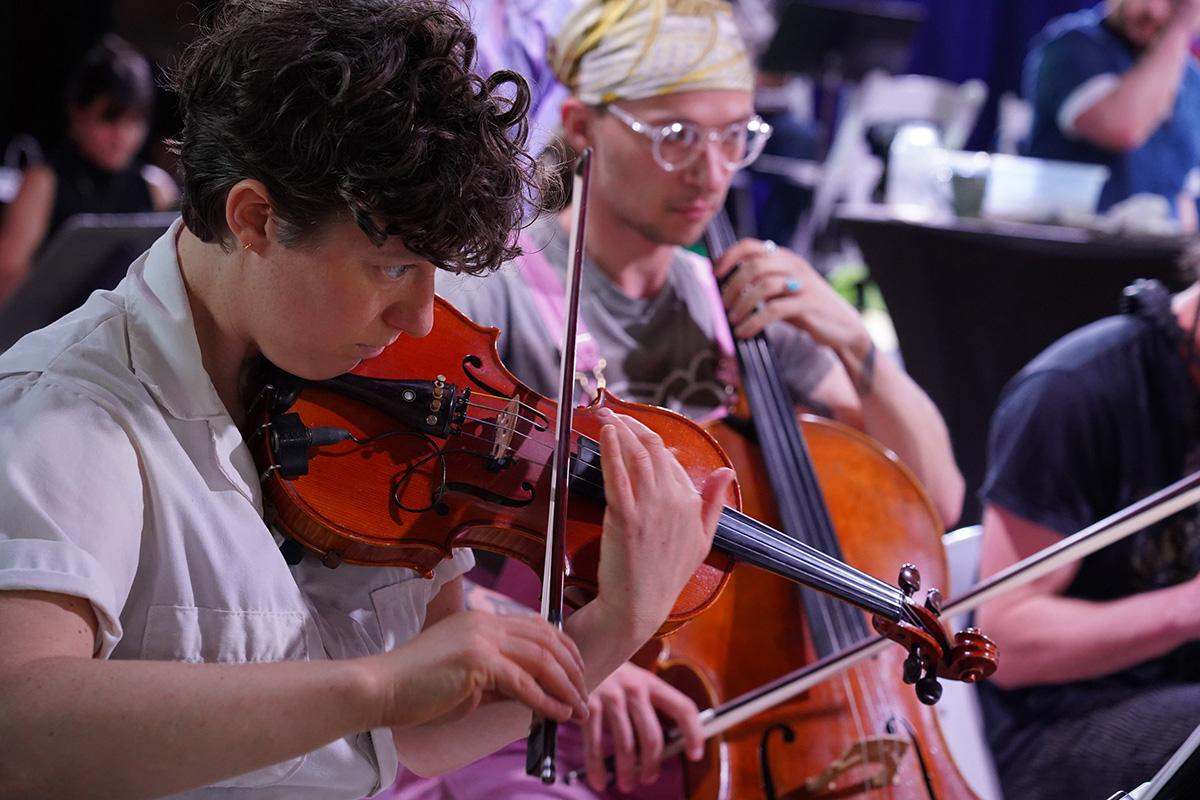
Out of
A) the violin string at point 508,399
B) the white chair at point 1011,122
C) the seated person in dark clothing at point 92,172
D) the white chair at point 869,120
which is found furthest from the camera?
the white chair at point 869,120

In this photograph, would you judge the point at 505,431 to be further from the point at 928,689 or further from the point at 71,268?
the point at 71,268

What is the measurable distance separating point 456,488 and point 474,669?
13.2 inches

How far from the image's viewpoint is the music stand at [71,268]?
2080 mm

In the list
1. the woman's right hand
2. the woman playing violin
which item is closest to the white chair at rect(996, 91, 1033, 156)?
the woman playing violin

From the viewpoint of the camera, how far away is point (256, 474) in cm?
102

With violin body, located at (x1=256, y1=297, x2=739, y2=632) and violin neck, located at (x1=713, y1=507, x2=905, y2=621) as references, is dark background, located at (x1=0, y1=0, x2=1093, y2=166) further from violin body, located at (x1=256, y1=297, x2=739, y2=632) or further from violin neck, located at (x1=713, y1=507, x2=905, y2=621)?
violin neck, located at (x1=713, y1=507, x2=905, y2=621)

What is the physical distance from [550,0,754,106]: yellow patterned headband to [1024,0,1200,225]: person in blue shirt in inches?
53.0

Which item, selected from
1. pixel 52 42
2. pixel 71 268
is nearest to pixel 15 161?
pixel 52 42

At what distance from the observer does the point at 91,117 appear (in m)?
3.27

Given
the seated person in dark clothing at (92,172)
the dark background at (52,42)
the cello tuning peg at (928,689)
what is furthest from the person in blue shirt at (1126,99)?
the dark background at (52,42)

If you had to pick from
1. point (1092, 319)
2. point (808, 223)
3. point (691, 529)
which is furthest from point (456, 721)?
point (808, 223)

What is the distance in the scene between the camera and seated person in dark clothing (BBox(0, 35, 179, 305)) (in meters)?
3.11

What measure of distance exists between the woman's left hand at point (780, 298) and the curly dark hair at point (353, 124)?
719mm

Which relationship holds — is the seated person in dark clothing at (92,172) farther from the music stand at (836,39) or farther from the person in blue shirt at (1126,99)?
the music stand at (836,39)
